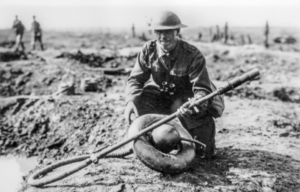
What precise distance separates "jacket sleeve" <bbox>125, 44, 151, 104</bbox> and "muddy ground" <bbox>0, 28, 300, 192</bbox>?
86 cm

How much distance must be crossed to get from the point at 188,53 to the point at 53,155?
3.15m

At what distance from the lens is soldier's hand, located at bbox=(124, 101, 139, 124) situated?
3937 millimetres

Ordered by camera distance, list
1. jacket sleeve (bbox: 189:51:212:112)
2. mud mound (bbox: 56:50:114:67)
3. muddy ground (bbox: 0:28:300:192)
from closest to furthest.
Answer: muddy ground (bbox: 0:28:300:192) < jacket sleeve (bbox: 189:51:212:112) < mud mound (bbox: 56:50:114:67)

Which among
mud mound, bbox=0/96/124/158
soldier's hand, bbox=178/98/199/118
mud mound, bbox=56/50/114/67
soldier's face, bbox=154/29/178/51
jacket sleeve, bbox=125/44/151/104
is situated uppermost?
soldier's face, bbox=154/29/178/51

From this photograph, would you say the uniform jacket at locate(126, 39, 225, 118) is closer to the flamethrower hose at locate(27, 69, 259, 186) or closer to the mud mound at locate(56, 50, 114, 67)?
the flamethrower hose at locate(27, 69, 259, 186)

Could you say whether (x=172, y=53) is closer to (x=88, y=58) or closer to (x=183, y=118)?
(x=183, y=118)

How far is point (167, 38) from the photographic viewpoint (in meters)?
3.84

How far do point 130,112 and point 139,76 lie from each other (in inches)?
23.1

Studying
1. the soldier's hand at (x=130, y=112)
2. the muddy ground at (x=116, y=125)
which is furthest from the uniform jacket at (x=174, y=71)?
the muddy ground at (x=116, y=125)

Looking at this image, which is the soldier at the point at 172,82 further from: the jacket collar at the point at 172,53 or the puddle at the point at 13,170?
the puddle at the point at 13,170

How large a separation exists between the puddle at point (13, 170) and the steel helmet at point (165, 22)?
3.25 meters

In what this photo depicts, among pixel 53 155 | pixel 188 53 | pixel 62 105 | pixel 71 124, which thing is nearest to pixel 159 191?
pixel 188 53

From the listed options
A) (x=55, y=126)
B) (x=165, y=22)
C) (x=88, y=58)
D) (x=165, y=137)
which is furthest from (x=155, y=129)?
(x=88, y=58)

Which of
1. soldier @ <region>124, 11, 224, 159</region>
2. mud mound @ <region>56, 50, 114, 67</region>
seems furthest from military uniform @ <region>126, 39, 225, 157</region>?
mud mound @ <region>56, 50, 114, 67</region>
